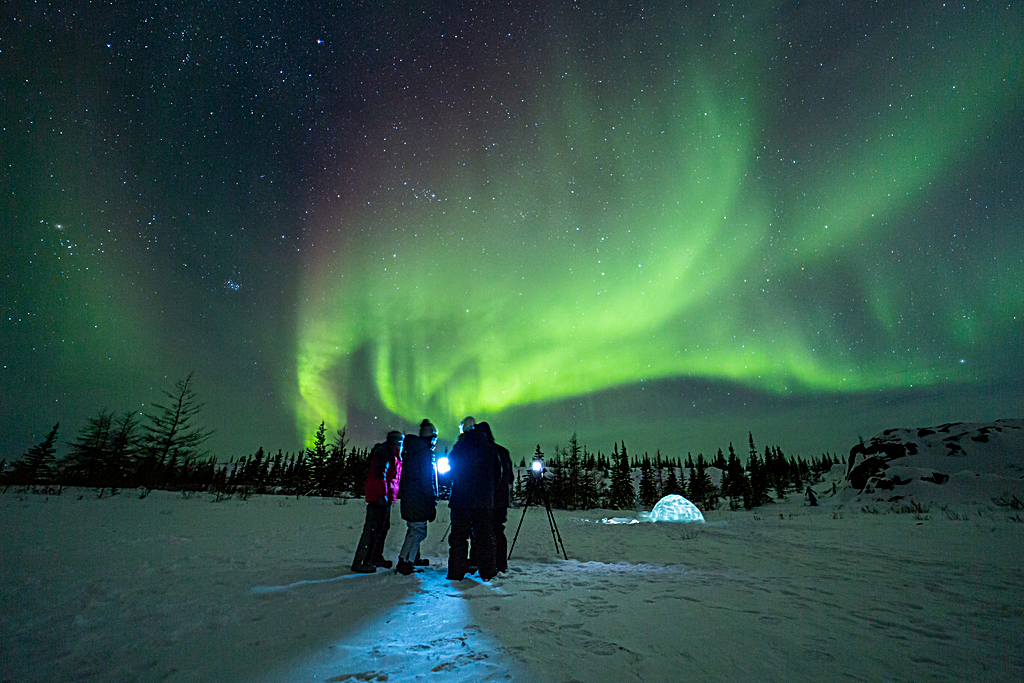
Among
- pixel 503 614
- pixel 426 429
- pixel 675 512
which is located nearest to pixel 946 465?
pixel 675 512

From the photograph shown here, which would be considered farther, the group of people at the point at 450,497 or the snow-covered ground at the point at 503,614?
the group of people at the point at 450,497

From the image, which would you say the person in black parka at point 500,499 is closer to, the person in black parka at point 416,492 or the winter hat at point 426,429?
the winter hat at point 426,429

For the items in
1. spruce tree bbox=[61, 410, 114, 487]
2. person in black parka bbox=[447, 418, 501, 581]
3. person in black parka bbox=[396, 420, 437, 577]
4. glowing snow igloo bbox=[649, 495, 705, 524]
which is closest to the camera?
person in black parka bbox=[447, 418, 501, 581]

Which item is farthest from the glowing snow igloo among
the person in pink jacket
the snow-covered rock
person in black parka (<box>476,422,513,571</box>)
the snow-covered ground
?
the person in pink jacket

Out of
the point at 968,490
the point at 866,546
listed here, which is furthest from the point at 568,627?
the point at 968,490

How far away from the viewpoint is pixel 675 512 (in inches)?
819

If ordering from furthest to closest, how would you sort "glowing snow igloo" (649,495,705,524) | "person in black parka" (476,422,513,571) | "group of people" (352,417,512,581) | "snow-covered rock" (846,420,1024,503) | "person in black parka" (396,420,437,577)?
"glowing snow igloo" (649,495,705,524), "snow-covered rock" (846,420,1024,503), "person in black parka" (476,422,513,571), "person in black parka" (396,420,437,577), "group of people" (352,417,512,581)

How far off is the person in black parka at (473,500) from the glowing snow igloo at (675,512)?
17396 mm

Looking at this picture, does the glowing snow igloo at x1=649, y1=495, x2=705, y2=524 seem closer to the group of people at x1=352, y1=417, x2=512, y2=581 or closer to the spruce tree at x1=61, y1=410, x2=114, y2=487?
the group of people at x1=352, y1=417, x2=512, y2=581

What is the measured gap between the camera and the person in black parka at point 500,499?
6.77m

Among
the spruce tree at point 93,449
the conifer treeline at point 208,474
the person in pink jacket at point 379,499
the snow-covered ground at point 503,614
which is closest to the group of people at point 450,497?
the person in pink jacket at point 379,499

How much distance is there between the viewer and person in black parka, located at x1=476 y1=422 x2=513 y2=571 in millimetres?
6766

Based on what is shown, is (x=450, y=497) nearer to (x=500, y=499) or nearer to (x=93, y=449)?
(x=500, y=499)

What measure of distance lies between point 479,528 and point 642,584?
2.45 m
